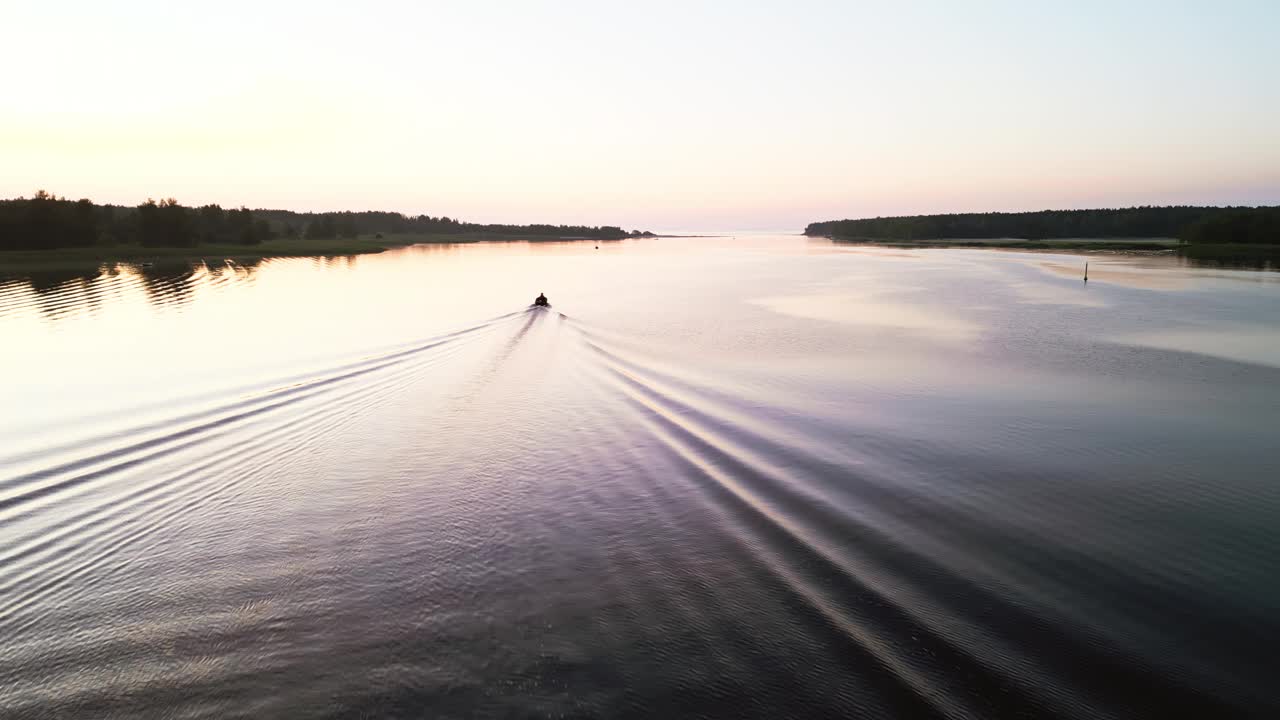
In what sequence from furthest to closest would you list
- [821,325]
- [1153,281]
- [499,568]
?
[1153,281] → [821,325] → [499,568]

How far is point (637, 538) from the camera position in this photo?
10766 mm

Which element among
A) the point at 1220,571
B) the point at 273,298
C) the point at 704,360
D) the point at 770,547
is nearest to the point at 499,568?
the point at 770,547

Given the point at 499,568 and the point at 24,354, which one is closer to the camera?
the point at 499,568

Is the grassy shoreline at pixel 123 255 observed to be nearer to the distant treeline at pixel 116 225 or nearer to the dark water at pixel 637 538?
the distant treeline at pixel 116 225

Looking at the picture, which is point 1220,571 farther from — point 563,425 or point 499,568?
point 563,425

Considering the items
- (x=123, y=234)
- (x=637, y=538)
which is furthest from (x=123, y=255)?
(x=637, y=538)

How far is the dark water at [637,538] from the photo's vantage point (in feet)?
23.7

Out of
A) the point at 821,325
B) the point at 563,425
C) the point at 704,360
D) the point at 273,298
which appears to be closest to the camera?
the point at 563,425

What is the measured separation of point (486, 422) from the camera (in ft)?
60.1

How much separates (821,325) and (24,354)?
138 feet

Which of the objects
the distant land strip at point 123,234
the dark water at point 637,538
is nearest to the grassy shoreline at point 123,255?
the distant land strip at point 123,234

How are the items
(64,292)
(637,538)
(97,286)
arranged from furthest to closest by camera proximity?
1. (97,286)
2. (64,292)
3. (637,538)

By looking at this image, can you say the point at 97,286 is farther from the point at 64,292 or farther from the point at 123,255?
the point at 123,255

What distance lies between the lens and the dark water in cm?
722
